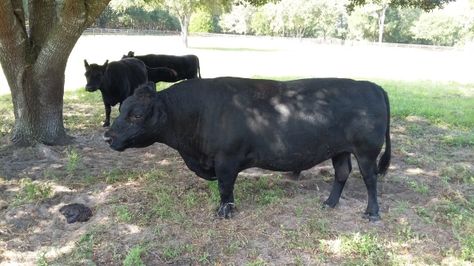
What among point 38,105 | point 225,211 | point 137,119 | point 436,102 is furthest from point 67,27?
point 436,102

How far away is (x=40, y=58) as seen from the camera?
762 cm

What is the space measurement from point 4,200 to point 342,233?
4132mm

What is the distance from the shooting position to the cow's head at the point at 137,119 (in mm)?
5340

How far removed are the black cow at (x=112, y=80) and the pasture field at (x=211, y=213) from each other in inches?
75.0

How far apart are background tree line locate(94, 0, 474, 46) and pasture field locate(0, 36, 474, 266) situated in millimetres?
65043

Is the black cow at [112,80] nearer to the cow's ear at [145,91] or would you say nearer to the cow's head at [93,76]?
the cow's head at [93,76]

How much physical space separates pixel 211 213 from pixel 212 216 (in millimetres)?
76

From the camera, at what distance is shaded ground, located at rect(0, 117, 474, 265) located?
15.9 ft

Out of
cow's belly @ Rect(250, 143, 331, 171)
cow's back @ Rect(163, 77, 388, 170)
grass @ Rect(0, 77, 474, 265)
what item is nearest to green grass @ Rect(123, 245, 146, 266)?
grass @ Rect(0, 77, 474, 265)

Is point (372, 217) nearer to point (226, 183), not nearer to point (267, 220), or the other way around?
point (267, 220)

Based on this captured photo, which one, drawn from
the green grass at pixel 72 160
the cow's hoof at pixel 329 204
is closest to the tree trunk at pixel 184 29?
the green grass at pixel 72 160

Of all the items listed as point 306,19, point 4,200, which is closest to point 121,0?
point 306,19

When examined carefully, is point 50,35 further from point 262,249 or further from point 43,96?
point 262,249

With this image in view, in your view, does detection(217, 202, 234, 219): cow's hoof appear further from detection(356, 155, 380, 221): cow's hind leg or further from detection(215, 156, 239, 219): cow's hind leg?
detection(356, 155, 380, 221): cow's hind leg
